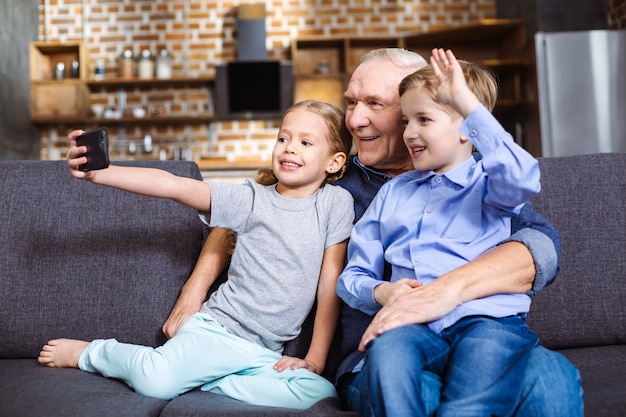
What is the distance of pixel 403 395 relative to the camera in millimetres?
1135

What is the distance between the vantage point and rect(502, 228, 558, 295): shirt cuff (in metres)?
1.39

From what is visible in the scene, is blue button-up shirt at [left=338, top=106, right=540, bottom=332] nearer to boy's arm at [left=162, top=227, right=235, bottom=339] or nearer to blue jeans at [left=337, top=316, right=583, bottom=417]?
blue jeans at [left=337, top=316, right=583, bottom=417]

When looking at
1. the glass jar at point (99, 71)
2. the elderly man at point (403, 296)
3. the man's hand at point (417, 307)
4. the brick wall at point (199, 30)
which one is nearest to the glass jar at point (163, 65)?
the brick wall at point (199, 30)

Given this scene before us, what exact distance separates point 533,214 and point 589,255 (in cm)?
34

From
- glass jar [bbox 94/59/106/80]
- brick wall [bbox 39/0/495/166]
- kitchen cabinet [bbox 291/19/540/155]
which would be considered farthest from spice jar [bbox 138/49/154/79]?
kitchen cabinet [bbox 291/19/540/155]

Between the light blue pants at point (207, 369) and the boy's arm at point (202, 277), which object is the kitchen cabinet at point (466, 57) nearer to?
the boy's arm at point (202, 277)

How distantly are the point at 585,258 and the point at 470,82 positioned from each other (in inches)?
24.6

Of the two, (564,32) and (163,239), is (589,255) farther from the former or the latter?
(564,32)

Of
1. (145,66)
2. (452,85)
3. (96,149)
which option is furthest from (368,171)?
(145,66)

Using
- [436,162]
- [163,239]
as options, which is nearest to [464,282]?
[436,162]

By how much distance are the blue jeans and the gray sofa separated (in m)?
0.44

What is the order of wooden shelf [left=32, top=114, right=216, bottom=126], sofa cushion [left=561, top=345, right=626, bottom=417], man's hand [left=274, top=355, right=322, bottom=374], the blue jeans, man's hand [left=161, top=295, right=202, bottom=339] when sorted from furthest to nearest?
1. wooden shelf [left=32, top=114, right=216, bottom=126]
2. man's hand [left=161, top=295, right=202, bottom=339]
3. man's hand [left=274, top=355, right=322, bottom=374]
4. sofa cushion [left=561, top=345, right=626, bottom=417]
5. the blue jeans

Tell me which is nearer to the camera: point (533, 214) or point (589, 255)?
point (533, 214)

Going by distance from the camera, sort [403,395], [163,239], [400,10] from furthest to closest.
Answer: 1. [400,10]
2. [163,239]
3. [403,395]
